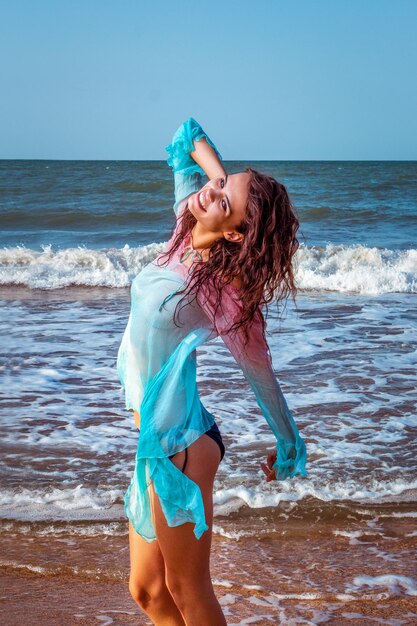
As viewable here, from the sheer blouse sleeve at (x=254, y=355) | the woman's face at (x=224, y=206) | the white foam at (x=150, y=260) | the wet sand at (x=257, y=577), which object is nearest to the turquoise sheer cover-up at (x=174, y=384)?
the sheer blouse sleeve at (x=254, y=355)

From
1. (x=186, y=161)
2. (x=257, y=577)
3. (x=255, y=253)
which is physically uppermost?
(x=186, y=161)

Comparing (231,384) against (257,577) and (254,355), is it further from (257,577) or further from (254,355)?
(254,355)

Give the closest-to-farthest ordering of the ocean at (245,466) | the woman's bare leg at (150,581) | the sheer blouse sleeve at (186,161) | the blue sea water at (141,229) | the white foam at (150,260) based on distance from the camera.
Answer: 1. the woman's bare leg at (150,581)
2. the sheer blouse sleeve at (186,161)
3. the ocean at (245,466)
4. the white foam at (150,260)
5. the blue sea water at (141,229)

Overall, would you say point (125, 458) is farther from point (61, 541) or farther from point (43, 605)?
point (43, 605)

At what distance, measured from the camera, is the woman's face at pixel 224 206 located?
2375mm

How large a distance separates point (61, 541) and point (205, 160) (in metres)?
2.09

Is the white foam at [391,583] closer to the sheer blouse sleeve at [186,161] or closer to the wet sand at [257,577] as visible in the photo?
the wet sand at [257,577]

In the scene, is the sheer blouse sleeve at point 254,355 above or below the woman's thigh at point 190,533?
above

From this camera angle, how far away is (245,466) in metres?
4.89

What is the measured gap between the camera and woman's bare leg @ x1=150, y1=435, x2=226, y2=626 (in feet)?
7.47

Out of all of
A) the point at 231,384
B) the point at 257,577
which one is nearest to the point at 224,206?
the point at 257,577

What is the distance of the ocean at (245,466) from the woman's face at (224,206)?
0.17 m

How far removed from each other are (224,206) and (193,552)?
0.99 meters

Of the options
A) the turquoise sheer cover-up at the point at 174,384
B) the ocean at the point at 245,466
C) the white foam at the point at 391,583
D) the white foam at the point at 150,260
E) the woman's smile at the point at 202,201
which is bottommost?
the white foam at the point at 391,583
